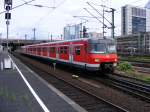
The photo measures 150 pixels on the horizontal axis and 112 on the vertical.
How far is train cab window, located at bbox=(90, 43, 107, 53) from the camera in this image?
2139 cm

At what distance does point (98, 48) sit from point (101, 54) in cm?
46

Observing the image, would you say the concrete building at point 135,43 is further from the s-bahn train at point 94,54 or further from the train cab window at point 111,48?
the train cab window at point 111,48

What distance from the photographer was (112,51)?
22359 mm

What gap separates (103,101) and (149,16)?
75515 millimetres

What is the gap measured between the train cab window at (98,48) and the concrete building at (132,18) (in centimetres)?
5264

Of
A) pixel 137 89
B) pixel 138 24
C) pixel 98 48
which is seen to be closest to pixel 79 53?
pixel 98 48

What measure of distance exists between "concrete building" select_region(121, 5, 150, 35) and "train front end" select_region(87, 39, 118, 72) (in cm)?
5227

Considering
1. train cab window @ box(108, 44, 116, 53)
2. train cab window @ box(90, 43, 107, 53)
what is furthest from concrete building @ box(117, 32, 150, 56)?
train cab window @ box(90, 43, 107, 53)

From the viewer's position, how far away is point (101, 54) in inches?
848

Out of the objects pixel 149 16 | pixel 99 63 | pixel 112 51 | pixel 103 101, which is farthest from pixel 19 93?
pixel 149 16

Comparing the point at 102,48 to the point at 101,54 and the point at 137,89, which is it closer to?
the point at 101,54

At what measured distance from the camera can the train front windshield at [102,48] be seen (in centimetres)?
2142

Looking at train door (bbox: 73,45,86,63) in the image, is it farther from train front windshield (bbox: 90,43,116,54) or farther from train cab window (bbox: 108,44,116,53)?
train cab window (bbox: 108,44,116,53)

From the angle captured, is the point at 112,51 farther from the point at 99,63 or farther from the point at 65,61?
the point at 65,61
